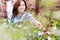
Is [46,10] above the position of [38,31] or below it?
above

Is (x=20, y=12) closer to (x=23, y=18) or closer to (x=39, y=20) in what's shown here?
(x=23, y=18)

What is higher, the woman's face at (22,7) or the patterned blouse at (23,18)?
the woman's face at (22,7)

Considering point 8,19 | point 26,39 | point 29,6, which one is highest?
point 29,6

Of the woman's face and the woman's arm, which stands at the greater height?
the woman's face

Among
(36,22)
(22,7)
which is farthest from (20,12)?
(36,22)

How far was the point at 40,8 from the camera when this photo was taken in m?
1.43

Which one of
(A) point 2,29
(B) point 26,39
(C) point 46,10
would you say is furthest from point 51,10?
(A) point 2,29

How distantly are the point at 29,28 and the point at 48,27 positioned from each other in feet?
0.48

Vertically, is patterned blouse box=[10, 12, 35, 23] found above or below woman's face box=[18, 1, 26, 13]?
below

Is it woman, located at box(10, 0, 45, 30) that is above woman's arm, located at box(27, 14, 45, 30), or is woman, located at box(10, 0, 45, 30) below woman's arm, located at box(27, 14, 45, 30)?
above

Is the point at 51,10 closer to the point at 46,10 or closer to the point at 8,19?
the point at 46,10

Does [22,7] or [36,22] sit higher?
[22,7]

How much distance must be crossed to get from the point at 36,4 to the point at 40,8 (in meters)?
0.04

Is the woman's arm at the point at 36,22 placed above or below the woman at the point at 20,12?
below
